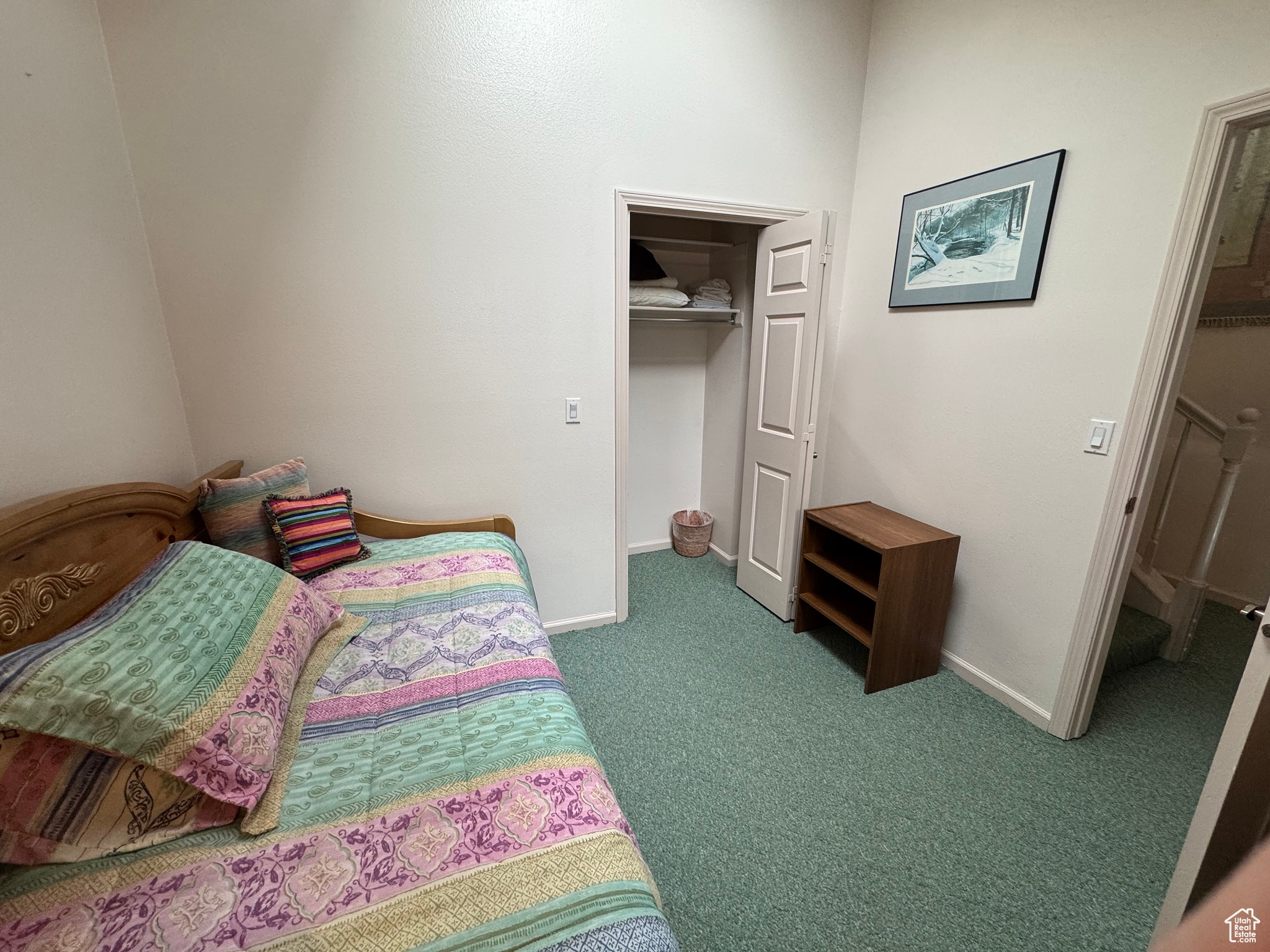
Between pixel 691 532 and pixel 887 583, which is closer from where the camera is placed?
pixel 887 583

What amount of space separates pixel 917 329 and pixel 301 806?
267 centimetres

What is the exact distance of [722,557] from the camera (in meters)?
3.40

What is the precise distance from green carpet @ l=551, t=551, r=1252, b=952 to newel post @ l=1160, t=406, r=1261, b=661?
119 millimetres

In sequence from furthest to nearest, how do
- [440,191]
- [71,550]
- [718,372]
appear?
[718,372]
[440,191]
[71,550]

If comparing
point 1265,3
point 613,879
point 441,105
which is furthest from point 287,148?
point 1265,3

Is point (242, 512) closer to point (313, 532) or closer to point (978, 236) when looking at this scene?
point (313, 532)

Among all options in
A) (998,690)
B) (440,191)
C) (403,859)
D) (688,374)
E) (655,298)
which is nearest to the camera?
(403,859)

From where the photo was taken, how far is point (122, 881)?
780mm

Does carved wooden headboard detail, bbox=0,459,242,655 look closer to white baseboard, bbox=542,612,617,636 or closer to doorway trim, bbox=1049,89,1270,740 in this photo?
white baseboard, bbox=542,612,617,636

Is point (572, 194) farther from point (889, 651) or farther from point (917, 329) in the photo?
point (889, 651)

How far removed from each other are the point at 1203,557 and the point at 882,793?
2.04m

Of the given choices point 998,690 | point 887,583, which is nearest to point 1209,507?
point 998,690

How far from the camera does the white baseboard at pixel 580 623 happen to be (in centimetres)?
254

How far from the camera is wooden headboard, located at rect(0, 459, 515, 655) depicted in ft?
3.15
